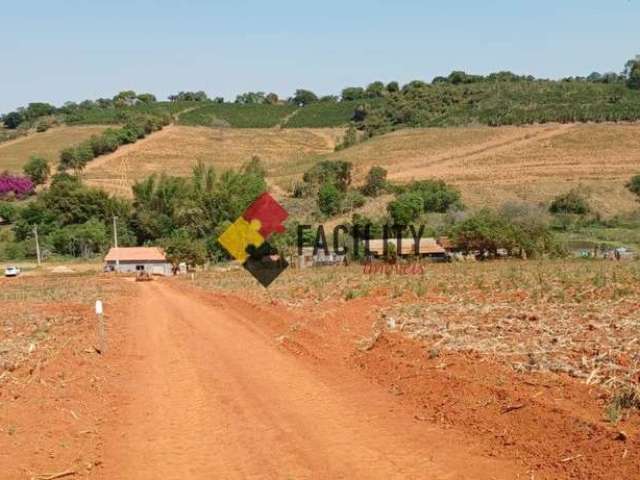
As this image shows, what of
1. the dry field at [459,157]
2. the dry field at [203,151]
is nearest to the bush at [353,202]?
the dry field at [459,157]

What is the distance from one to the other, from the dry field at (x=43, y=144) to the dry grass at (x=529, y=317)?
93153mm

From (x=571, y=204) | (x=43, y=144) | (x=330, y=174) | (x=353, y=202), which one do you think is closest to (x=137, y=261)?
(x=353, y=202)

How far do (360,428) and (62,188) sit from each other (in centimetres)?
7625

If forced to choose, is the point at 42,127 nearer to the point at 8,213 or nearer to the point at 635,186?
the point at 8,213

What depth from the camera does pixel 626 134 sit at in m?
94.6

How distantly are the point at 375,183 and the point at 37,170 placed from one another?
45407 mm

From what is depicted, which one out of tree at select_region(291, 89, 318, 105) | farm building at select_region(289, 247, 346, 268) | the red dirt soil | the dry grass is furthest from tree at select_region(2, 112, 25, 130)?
the red dirt soil

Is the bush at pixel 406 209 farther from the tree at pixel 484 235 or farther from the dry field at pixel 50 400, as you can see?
the dry field at pixel 50 400

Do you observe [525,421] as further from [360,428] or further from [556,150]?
[556,150]

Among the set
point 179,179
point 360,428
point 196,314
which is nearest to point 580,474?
point 360,428

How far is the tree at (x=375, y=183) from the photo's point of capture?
269ft

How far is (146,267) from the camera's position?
6297 centimetres

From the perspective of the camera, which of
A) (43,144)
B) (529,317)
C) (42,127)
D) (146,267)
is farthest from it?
(42,127)

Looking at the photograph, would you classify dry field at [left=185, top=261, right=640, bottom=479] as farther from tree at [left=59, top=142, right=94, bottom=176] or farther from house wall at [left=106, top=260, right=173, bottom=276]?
tree at [left=59, top=142, right=94, bottom=176]
